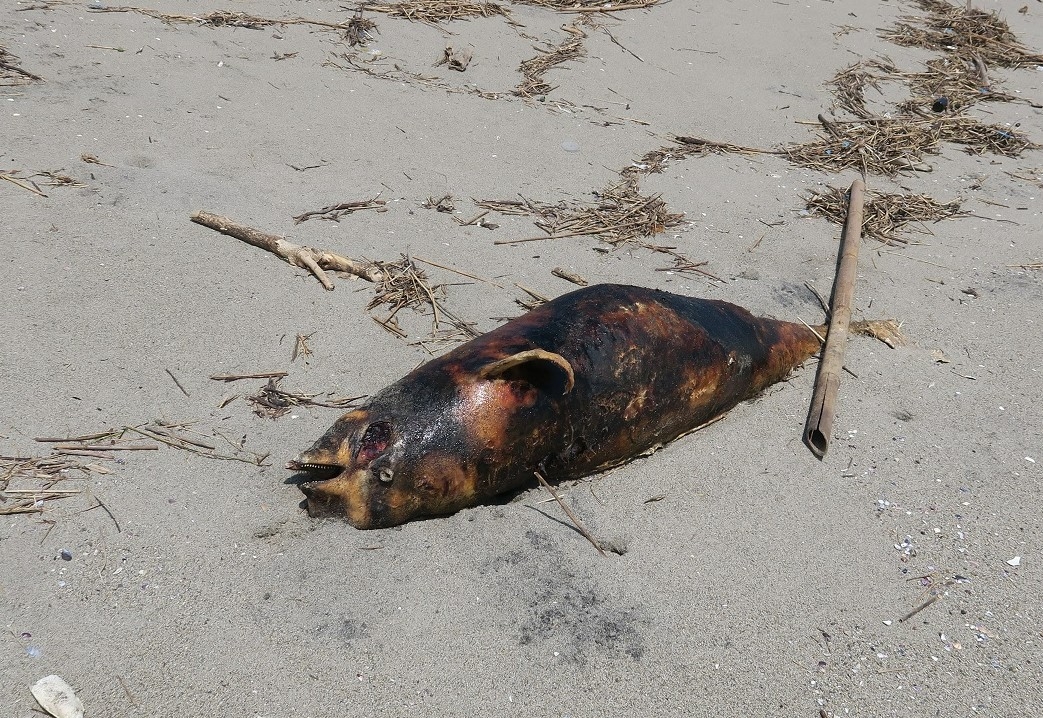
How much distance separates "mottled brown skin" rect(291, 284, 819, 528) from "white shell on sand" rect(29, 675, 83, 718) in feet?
3.04

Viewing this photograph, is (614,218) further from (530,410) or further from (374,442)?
(374,442)

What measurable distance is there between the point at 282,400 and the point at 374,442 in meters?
0.79

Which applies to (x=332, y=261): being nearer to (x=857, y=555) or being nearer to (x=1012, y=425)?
(x=857, y=555)

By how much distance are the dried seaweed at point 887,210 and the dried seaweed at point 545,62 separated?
226cm

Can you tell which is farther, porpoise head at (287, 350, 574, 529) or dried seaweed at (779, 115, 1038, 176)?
dried seaweed at (779, 115, 1038, 176)

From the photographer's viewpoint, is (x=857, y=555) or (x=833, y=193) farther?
(x=833, y=193)

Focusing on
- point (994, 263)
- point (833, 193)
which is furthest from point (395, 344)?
point (994, 263)

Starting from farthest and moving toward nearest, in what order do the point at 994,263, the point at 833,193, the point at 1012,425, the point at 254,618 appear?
1. the point at 833,193
2. the point at 994,263
3. the point at 1012,425
4. the point at 254,618

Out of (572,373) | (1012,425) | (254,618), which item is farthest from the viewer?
(1012,425)

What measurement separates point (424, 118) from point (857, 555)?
4.28 metres

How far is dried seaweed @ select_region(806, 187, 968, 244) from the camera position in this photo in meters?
5.59

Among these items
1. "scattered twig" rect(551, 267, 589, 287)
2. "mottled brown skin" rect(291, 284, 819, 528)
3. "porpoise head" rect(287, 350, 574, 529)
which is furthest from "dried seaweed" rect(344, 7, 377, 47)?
"porpoise head" rect(287, 350, 574, 529)

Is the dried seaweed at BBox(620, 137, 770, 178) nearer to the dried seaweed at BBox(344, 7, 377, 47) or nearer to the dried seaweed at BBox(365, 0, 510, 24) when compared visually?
the dried seaweed at BBox(365, 0, 510, 24)

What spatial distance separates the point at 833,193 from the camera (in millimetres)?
5926
